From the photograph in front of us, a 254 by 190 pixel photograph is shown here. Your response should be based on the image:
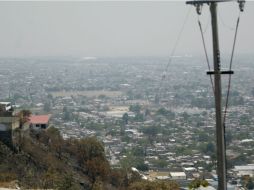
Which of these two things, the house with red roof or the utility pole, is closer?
the utility pole

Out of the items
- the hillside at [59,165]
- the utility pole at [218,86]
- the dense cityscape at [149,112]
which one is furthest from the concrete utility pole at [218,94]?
the dense cityscape at [149,112]

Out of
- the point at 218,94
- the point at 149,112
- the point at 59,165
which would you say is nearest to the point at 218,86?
the point at 218,94

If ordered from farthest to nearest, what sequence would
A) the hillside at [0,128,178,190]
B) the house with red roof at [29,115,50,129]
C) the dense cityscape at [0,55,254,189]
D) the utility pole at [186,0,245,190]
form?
1. the dense cityscape at [0,55,254,189]
2. the house with red roof at [29,115,50,129]
3. the hillside at [0,128,178,190]
4. the utility pole at [186,0,245,190]

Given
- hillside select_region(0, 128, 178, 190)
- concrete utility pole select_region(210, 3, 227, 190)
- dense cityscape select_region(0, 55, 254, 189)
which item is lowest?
dense cityscape select_region(0, 55, 254, 189)

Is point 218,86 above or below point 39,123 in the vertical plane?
above

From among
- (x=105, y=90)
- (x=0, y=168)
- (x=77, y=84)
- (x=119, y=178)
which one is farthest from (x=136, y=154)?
(x=77, y=84)

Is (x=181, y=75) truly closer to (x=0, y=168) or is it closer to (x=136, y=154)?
(x=136, y=154)

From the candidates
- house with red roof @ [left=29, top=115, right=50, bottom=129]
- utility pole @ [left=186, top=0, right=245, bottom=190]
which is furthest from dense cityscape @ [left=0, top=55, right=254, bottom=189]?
utility pole @ [left=186, top=0, right=245, bottom=190]

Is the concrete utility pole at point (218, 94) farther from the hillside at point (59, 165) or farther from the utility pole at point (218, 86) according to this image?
the hillside at point (59, 165)

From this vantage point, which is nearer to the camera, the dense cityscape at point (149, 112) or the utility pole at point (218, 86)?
the utility pole at point (218, 86)

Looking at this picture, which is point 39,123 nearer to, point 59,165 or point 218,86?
point 59,165

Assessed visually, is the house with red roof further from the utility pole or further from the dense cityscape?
the utility pole
